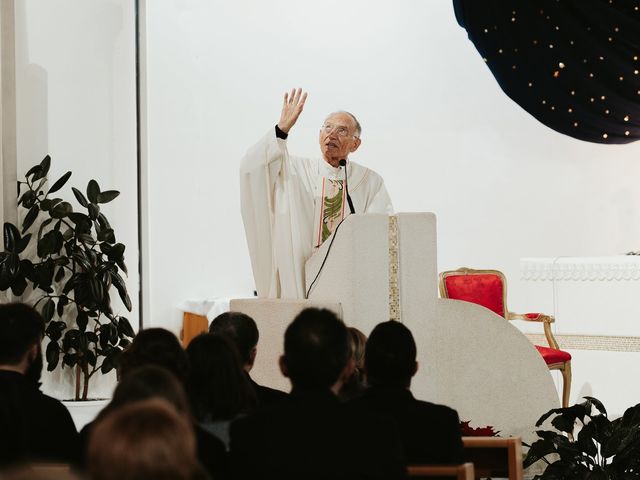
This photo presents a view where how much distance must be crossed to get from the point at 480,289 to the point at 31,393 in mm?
4853

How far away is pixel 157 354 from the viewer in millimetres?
2498

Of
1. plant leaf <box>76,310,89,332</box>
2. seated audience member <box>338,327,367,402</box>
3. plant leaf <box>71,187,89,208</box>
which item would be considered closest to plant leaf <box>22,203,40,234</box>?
plant leaf <box>71,187,89,208</box>

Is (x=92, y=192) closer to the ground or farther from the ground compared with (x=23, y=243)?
farther from the ground

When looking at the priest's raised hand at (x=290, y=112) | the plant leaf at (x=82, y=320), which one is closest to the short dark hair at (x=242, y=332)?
the priest's raised hand at (x=290, y=112)

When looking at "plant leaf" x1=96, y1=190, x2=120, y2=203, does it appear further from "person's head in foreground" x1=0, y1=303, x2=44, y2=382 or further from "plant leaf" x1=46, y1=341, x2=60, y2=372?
"person's head in foreground" x1=0, y1=303, x2=44, y2=382

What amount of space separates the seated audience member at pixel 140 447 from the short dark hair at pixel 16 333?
159 centimetres

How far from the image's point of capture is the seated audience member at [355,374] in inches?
119

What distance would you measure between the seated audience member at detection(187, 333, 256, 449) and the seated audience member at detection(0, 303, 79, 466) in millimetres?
380

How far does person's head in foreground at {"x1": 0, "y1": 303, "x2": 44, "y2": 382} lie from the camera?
2744 millimetres

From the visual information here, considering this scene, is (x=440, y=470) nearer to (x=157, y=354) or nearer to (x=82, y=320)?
(x=157, y=354)

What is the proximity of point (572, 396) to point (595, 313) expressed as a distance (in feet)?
2.15

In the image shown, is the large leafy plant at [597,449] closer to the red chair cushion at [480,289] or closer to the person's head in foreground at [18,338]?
the person's head in foreground at [18,338]

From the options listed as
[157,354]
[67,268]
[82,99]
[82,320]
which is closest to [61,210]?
[67,268]

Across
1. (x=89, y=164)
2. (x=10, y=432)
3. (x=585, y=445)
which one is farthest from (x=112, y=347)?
(x=10, y=432)
